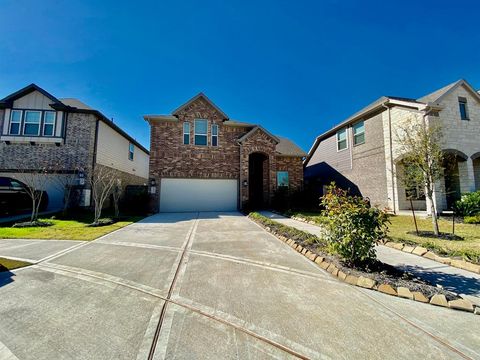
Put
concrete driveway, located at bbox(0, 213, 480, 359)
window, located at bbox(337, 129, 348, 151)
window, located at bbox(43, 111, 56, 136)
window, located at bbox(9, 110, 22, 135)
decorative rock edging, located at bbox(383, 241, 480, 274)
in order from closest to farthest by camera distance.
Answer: concrete driveway, located at bbox(0, 213, 480, 359) < decorative rock edging, located at bbox(383, 241, 480, 274) < window, located at bbox(9, 110, 22, 135) < window, located at bbox(43, 111, 56, 136) < window, located at bbox(337, 129, 348, 151)

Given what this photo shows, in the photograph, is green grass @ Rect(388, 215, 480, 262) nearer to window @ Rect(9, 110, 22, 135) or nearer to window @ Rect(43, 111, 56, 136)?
window @ Rect(43, 111, 56, 136)

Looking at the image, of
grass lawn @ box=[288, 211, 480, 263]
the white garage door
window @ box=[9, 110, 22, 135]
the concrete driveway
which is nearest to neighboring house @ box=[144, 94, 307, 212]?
the white garage door

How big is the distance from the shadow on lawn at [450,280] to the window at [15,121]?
20.2 meters

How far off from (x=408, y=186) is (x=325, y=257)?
18.5 feet

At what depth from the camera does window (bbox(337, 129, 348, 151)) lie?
15.6 metres

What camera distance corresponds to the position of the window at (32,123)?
1278 cm

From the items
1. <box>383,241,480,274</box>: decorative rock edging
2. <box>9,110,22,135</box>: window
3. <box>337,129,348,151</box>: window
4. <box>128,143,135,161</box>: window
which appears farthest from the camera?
<box>128,143,135,161</box>: window

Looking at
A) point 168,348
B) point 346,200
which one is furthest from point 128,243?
point 346,200

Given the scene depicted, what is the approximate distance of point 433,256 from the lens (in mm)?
4680

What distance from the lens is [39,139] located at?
41.5ft

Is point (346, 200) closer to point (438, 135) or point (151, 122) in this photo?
point (438, 135)

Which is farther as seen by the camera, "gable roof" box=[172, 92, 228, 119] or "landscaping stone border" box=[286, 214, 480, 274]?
"gable roof" box=[172, 92, 228, 119]

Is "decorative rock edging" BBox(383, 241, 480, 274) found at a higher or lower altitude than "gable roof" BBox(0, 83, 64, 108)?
lower

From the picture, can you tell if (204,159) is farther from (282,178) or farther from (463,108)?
(463,108)
